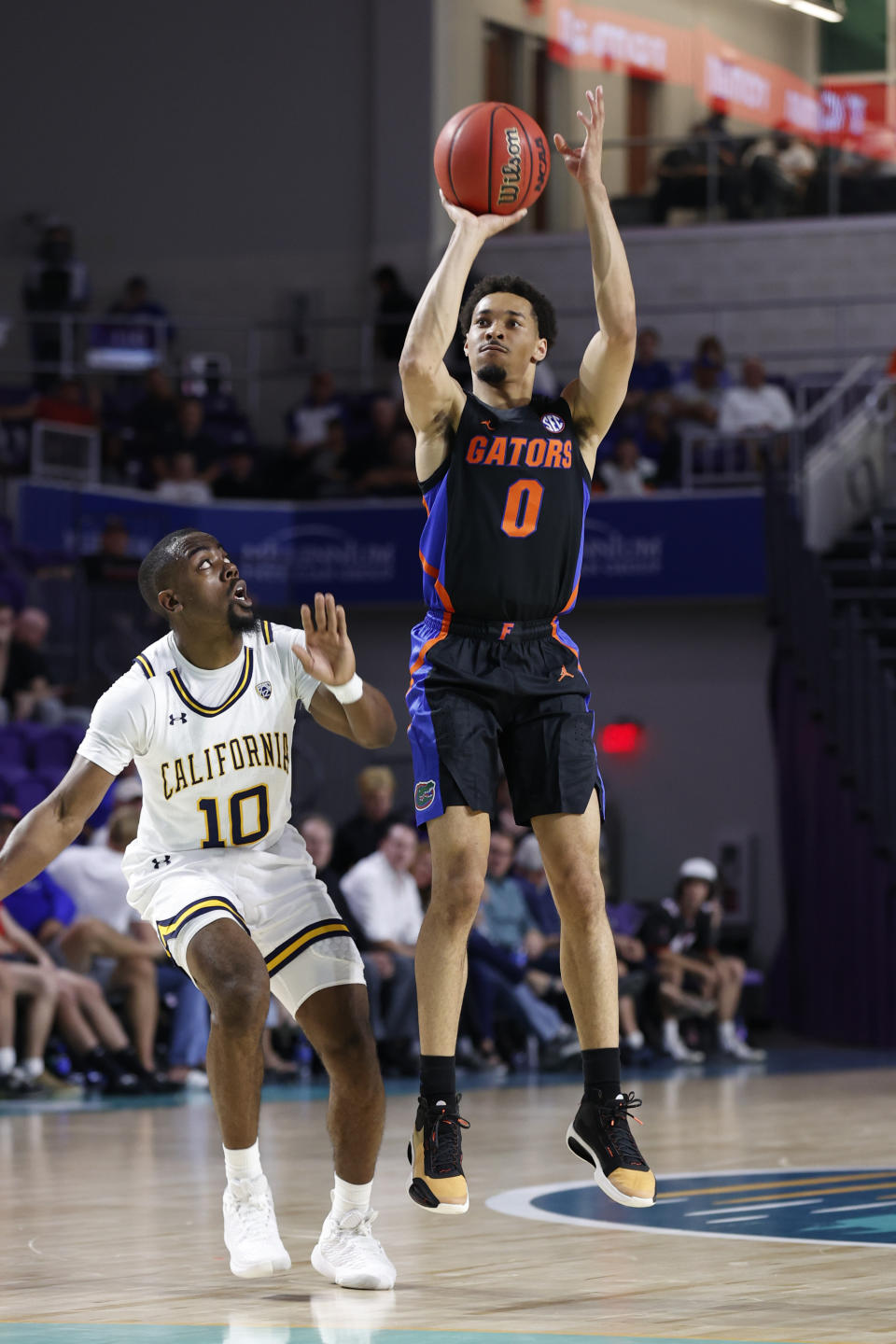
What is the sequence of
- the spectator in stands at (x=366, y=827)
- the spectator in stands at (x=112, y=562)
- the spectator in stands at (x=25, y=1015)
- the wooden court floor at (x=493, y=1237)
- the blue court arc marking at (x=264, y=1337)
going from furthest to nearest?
the spectator in stands at (x=112, y=562), the spectator in stands at (x=366, y=827), the spectator in stands at (x=25, y=1015), the wooden court floor at (x=493, y=1237), the blue court arc marking at (x=264, y=1337)

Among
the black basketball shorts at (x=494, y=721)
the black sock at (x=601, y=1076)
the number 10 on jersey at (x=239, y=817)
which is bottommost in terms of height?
the black sock at (x=601, y=1076)

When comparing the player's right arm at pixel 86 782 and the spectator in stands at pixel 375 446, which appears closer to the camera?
the player's right arm at pixel 86 782

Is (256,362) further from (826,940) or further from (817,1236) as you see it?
(817,1236)

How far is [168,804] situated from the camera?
512cm

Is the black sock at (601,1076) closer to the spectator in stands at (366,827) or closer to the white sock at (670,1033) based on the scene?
the spectator in stands at (366,827)

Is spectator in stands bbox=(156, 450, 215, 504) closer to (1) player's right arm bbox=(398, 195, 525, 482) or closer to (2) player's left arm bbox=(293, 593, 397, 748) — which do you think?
(1) player's right arm bbox=(398, 195, 525, 482)

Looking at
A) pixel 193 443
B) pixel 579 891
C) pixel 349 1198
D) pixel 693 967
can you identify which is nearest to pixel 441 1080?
pixel 349 1198

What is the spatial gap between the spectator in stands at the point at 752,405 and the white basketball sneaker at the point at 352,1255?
13223 millimetres

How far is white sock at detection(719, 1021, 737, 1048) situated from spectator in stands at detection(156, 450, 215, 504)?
678cm

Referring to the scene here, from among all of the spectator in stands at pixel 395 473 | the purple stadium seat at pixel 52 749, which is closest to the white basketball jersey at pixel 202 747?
the purple stadium seat at pixel 52 749

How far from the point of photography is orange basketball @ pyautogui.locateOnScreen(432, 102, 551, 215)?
512cm

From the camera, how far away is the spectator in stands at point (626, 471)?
17141 mm

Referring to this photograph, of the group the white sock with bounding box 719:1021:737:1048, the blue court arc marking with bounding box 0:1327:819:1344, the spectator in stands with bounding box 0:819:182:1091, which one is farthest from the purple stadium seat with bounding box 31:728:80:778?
the blue court arc marking with bounding box 0:1327:819:1344

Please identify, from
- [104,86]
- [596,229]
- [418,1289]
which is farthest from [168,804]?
[104,86]
